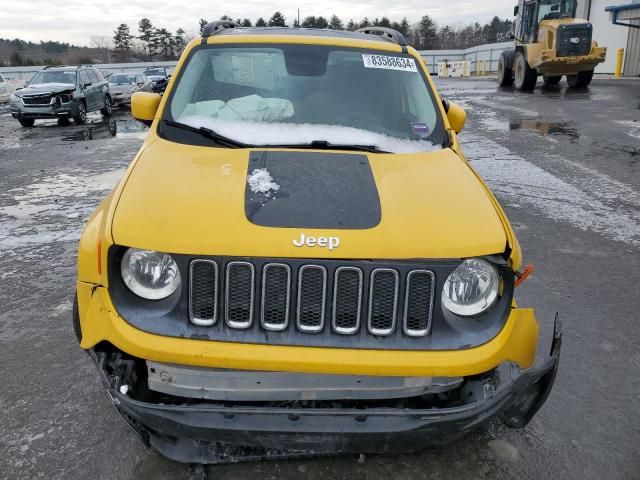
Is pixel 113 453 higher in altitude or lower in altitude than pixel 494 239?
lower

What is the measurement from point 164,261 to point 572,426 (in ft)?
7.42

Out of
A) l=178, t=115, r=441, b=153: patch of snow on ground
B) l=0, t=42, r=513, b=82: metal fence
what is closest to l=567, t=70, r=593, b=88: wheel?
l=0, t=42, r=513, b=82: metal fence

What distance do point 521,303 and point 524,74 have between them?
846 inches

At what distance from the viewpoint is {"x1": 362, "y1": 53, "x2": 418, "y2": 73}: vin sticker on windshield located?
12.5 ft

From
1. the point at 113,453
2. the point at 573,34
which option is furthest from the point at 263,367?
the point at 573,34

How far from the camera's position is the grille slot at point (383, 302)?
2.21 metres

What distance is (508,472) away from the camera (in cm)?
259

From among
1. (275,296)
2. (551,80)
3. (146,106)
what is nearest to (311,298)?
(275,296)

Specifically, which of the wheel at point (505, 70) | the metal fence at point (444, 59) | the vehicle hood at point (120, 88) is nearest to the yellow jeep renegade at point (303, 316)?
the vehicle hood at point (120, 88)

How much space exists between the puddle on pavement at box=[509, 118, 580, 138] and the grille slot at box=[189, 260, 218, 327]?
11674 millimetres

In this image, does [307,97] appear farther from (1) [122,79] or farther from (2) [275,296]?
(1) [122,79]

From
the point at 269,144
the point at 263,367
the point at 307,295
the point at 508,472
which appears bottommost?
the point at 508,472

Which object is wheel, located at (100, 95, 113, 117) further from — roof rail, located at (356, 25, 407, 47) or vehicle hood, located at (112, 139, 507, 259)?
vehicle hood, located at (112, 139, 507, 259)

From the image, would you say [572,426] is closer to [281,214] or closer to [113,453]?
[281,214]
